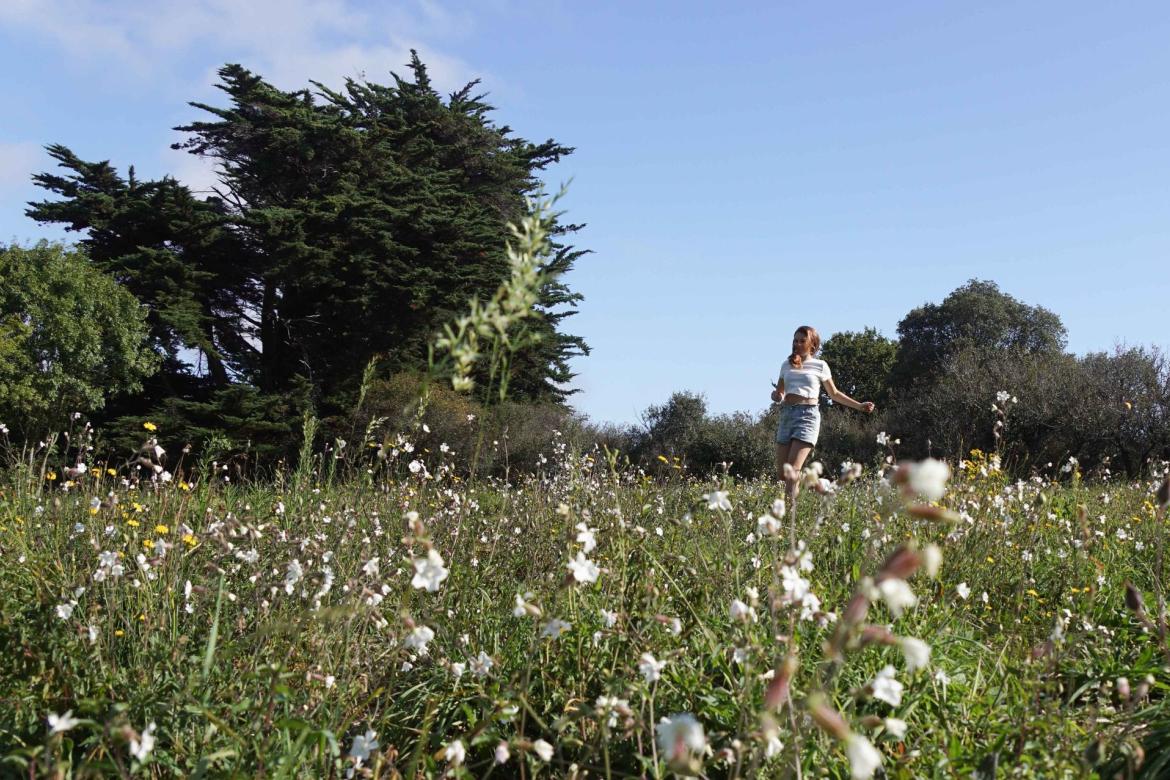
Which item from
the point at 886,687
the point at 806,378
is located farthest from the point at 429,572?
the point at 806,378

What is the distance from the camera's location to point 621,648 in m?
3.04

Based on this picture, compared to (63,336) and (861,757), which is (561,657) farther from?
(63,336)

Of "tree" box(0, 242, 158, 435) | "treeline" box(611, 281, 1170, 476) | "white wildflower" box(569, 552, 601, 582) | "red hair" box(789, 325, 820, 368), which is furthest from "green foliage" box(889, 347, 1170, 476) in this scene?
"tree" box(0, 242, 158, 435)

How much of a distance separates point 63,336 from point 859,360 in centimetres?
3232

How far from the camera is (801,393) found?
811cm

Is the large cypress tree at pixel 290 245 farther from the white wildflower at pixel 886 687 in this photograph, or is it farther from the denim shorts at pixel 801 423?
the white wildflower at pixel 886 687

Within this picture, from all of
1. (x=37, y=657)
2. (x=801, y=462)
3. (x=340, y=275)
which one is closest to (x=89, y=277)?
(x=340, y=275)

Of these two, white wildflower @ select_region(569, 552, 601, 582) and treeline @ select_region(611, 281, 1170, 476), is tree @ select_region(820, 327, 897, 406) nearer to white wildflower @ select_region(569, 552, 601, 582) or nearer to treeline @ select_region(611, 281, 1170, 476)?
treeline @ select_region(611, 281, 1170, 476)

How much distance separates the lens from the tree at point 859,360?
136 feet

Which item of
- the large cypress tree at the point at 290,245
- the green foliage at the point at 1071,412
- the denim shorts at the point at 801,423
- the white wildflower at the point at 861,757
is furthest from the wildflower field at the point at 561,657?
the large cypress tree at the point at 290,245

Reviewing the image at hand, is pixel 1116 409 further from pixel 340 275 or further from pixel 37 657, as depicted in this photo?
pixel 37 657

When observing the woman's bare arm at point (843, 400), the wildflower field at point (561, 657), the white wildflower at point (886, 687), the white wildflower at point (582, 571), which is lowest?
the wildflower field at point (561, 657)

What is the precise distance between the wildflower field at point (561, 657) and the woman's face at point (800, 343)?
11.8ft

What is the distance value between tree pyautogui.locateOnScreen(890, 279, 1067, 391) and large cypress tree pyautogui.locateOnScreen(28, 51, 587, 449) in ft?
55.6
